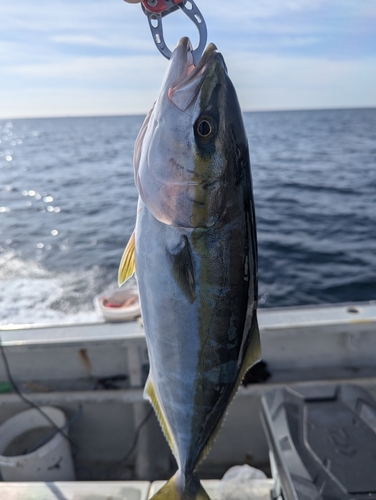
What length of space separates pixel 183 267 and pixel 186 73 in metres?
0.63

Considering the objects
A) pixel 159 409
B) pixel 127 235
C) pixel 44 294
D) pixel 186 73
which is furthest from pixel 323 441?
pixel 127 235

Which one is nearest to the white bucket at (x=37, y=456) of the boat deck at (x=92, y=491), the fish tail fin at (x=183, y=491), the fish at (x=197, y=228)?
the boat deck at (x=92, y=491)

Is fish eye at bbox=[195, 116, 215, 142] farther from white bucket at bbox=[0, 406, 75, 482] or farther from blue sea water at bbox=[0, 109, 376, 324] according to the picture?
blue sea water at bbox=[0, 109, 376, 324]

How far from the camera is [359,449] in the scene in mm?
2420

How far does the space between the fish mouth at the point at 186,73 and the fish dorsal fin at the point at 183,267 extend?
45 cm

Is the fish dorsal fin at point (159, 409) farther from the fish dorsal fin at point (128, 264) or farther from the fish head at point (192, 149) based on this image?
the fish head at point (192, 149)

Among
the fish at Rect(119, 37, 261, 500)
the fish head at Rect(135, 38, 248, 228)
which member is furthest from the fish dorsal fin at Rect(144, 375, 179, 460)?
the fish head at Rect(135, 38, 248, 228)

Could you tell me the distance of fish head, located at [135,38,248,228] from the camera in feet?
4.45

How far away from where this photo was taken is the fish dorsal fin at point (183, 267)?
141 centimetres

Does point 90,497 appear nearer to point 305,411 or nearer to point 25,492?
point 25,492

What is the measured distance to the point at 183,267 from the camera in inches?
55.3

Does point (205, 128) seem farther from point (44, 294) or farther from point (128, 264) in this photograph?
point (44, 294)

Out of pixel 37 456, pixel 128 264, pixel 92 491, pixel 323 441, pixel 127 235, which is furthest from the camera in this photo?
pixel 127 235

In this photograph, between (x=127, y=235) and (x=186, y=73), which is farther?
(x=127, y=235)
